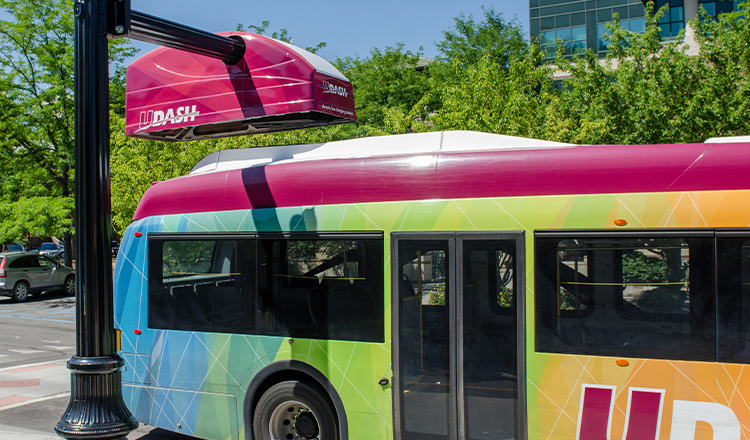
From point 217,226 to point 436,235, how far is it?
7.92 feet

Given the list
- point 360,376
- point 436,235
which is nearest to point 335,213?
point 436,235

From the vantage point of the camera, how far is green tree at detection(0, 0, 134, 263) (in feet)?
69.1

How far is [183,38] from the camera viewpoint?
17.6ft

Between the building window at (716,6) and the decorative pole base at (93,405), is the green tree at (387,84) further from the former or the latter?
the decorative pole base at (93,405)

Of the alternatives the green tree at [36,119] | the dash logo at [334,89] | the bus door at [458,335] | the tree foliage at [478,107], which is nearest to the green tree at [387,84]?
the tree foliage at [478,107]

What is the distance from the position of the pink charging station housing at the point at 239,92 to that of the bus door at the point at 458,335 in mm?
2329

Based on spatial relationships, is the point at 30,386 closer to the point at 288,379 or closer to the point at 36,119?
the point at 288,379

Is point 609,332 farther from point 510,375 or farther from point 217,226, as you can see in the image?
point 217,226

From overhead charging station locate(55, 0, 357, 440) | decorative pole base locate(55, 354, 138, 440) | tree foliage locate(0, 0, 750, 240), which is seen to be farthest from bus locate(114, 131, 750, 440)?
tree foliage locate(0, 0, 750, 240)

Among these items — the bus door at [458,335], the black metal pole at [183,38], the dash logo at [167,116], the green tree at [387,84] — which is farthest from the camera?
the green tree at [387,84]

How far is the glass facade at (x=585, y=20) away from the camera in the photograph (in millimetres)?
35500

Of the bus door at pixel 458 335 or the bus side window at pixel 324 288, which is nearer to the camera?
the bus door at pixel 458 335

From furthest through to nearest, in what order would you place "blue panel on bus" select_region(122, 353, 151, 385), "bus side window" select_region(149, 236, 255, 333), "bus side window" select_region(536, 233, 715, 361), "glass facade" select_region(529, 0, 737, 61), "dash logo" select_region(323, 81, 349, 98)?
1. "glass facade" select_region(529, 0, 737, 61)
2. "dash logo" select_region(323, 81, 349, 98)
3. "blue panel on bus" select_region(122, 353, 151, 385)
4. "bus side window" select_region(149, 236, 255, 333)
5. "bus side window" select_region(536, 233, 715, 361)

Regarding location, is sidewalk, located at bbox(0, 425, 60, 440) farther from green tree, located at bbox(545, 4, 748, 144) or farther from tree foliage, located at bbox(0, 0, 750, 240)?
green tree, located at bbox(545, 4, 748, 144)
